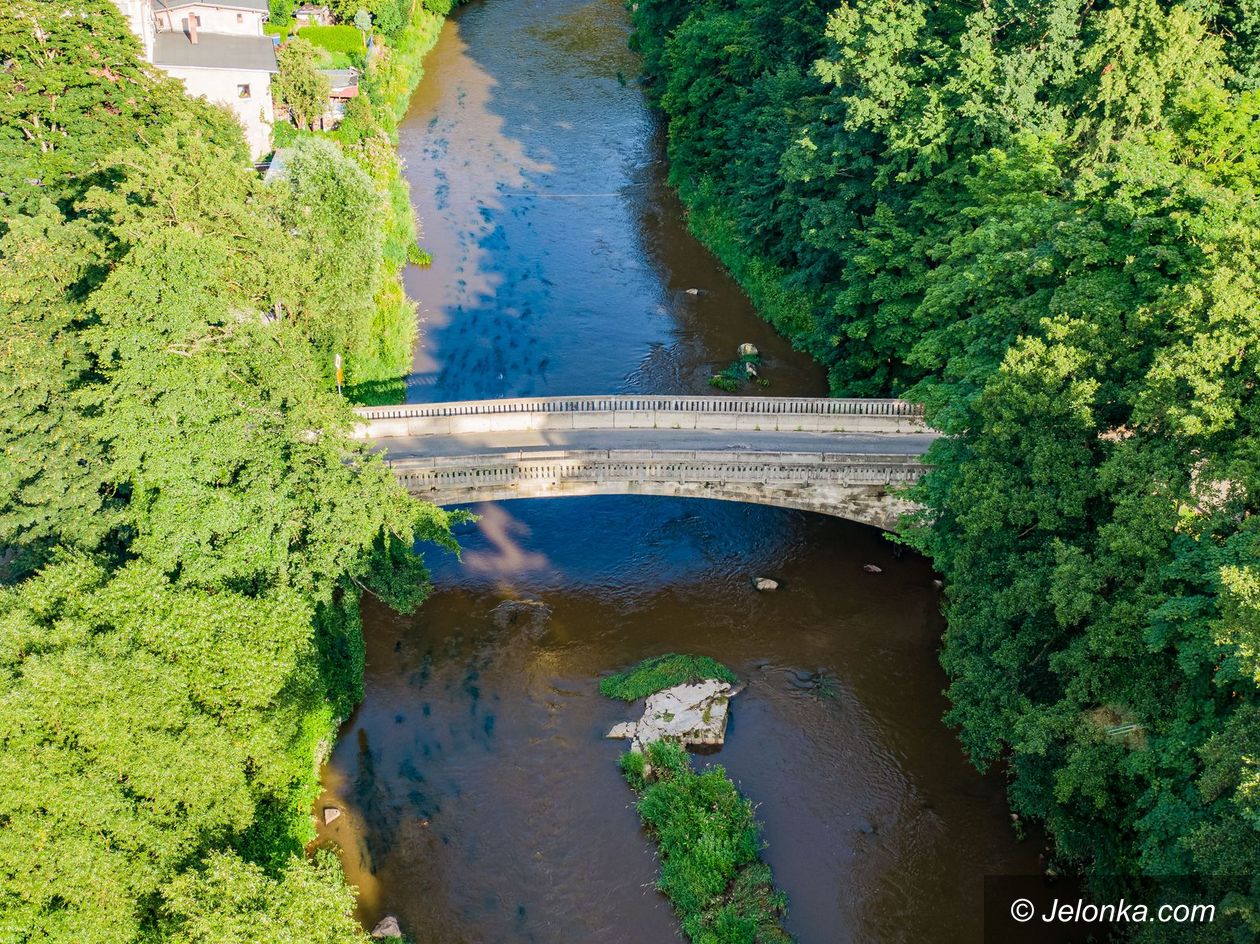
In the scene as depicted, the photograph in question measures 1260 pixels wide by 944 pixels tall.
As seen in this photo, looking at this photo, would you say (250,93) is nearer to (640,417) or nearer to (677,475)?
(640,417)

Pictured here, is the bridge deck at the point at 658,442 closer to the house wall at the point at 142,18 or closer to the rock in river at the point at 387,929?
the rock in river at the point at 387,929

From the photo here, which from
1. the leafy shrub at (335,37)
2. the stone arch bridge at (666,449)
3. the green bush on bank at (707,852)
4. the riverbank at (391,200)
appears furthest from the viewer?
the leafy shrub at (335,37)

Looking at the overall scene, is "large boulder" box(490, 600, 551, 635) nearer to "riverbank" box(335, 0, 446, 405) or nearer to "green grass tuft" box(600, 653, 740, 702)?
"green grass tuft" box(600, 653, 740, 702)

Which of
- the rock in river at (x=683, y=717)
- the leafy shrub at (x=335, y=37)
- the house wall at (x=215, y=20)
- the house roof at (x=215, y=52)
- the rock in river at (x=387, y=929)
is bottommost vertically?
the rock in river at (x=387, y=929)

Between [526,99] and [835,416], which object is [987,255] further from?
[526,99]

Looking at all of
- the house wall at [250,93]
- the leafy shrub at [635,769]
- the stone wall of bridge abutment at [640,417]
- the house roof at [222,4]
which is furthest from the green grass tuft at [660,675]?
the house roof at [222,4]

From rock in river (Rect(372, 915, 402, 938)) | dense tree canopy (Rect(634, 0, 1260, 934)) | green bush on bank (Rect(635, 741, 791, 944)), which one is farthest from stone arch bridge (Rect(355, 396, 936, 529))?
rock in river (Rect(372, 915, 402, 938))
